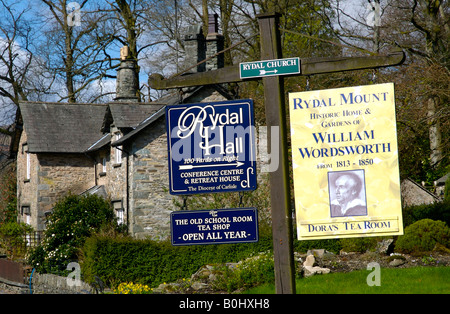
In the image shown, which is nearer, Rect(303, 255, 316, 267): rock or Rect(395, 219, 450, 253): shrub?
Rect(303, 255, 316, 267): rock

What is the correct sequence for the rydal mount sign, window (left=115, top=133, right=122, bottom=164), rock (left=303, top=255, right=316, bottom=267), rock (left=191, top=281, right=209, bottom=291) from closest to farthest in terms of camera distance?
the rydal mount sign → rock (left=191, top=281, right=209, bottom=291) → rock (left=303, top=255, right=316, bottom=267) → window (left=115, top=133, right=122, bottom=164)

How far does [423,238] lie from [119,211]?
41.3ft

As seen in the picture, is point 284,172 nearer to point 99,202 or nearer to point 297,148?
point 297,148

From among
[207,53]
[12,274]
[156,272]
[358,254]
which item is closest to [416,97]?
[358,254]

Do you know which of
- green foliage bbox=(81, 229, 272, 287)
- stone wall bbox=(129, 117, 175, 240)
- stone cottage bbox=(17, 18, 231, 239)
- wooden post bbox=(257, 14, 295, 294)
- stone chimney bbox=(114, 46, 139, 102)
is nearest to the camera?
wooden post bbox=(257, 14, 295, 294)

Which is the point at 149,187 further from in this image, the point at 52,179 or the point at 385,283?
the point at 385,283

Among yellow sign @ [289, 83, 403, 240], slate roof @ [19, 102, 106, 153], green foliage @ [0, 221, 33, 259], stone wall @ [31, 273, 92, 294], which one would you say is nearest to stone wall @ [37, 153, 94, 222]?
slate roof @ [19, 102, 106, 153]

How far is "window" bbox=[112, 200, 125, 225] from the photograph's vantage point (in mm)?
23447

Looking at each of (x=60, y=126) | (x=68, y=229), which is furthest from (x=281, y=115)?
(x=60, y=126)

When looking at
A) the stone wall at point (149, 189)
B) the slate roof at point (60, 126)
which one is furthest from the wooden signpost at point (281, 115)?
the slate roof at point (60, 126)

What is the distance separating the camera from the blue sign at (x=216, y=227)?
23.6 ft

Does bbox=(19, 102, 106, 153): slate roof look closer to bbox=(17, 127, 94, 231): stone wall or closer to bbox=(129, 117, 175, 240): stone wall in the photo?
bbox=(17, 127, 94, 231): stone wall

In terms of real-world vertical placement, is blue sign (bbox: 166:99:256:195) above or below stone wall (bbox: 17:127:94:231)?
below
